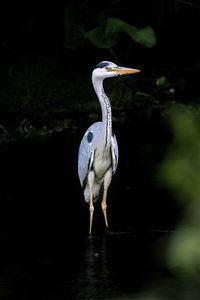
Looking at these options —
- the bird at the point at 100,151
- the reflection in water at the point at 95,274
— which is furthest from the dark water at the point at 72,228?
the bird at the point at 100,151

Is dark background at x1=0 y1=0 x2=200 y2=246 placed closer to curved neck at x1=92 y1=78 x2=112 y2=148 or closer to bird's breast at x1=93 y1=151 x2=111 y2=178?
bird's breast at x1=93 y1=151 x2=111 y2=178

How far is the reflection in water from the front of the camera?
4328 millimetres

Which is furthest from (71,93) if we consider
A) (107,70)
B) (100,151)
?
(100,151)

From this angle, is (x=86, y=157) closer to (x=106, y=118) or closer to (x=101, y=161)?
(x=101, y=161)

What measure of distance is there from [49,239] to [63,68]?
18.3 ft

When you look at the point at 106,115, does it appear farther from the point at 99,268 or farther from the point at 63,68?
the point at 63,68

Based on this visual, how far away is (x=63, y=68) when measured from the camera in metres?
10.9

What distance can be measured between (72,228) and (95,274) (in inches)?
52.2

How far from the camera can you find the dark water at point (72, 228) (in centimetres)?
448

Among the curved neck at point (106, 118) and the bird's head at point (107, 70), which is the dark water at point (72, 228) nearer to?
the curved neck at point (106, 118)

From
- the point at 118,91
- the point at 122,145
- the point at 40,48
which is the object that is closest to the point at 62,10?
the point at 40,48

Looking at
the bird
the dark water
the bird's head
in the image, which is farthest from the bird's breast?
the bird's head

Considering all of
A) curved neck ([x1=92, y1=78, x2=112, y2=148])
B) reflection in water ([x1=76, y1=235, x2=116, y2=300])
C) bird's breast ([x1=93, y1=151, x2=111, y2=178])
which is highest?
curved neck ([x1=92, y1=78, x2=112, y2=148])

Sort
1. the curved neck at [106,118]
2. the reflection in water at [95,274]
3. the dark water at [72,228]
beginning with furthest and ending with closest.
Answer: the curved neck at [106,118] → the dark water at [72,228] → the reflection in water at [95,274]
